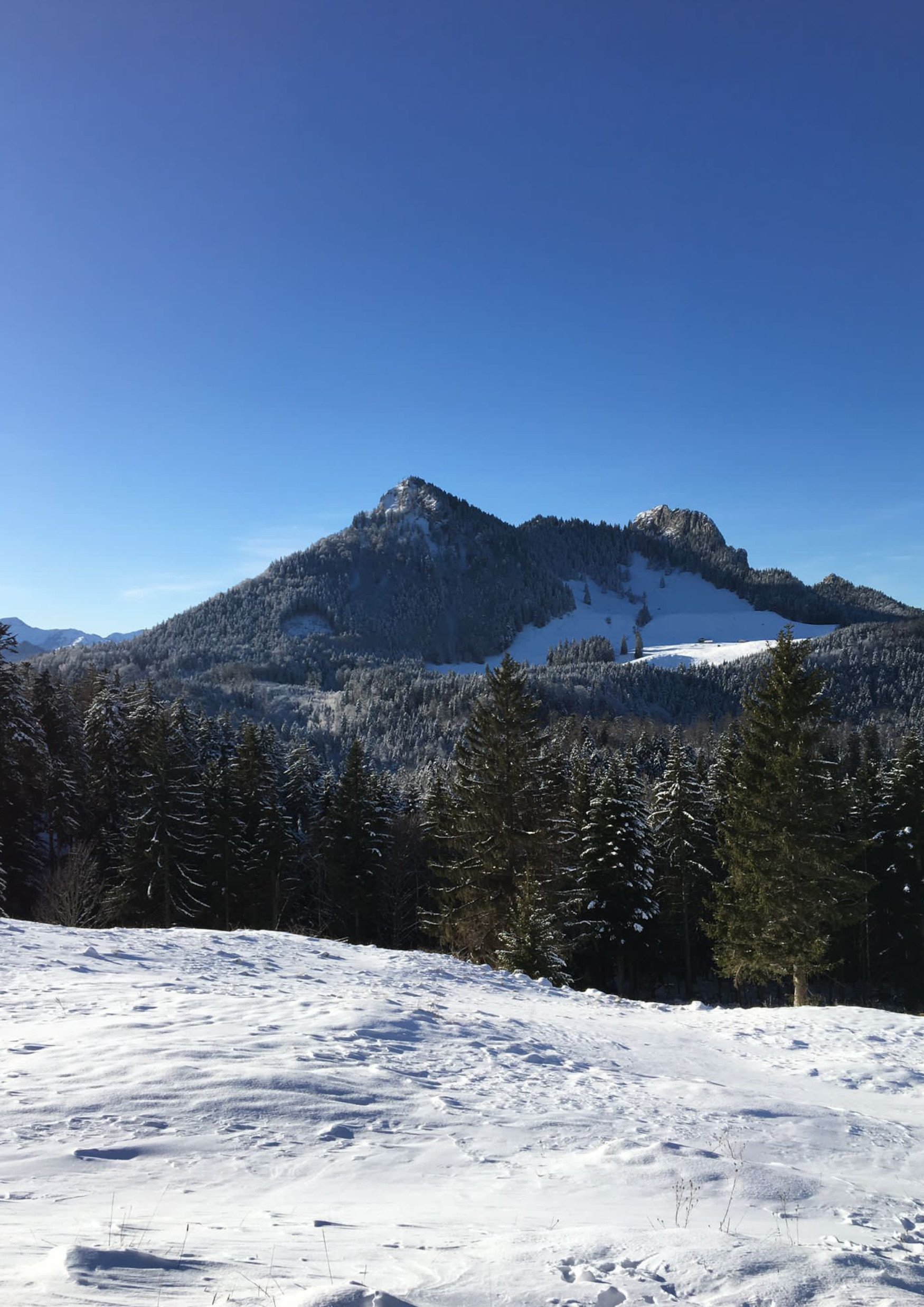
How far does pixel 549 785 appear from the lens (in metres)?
24.0

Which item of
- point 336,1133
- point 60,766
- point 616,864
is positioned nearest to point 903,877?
point 616,864

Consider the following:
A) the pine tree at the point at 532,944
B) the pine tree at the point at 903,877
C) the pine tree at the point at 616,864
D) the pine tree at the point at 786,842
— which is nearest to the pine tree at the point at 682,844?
the pine tree at the point at 616,864

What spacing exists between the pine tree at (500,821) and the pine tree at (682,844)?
12599 mm

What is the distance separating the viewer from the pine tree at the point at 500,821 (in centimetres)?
2295

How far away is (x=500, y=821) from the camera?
23312 mm

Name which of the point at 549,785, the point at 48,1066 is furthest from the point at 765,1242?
the point at 549,785

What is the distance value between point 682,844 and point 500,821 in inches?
610

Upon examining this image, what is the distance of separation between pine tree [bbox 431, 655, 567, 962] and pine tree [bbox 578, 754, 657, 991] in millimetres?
8576

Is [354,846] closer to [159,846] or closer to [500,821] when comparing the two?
[159,846]

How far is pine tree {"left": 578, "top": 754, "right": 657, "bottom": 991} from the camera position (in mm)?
32562

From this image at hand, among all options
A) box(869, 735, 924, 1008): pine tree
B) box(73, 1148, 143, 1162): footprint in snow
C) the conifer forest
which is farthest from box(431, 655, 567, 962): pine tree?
box(869, 735, 924, 1008): pine tree

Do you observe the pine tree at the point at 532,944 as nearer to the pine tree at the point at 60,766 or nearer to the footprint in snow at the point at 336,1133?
the footprint in snow at the point at 336,1133

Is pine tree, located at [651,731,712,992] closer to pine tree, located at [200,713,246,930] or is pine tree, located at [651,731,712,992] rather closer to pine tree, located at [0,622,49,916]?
pine tree, located at [200,713,246,930]

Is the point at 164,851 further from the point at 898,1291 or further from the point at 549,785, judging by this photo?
the point at 898,1291
